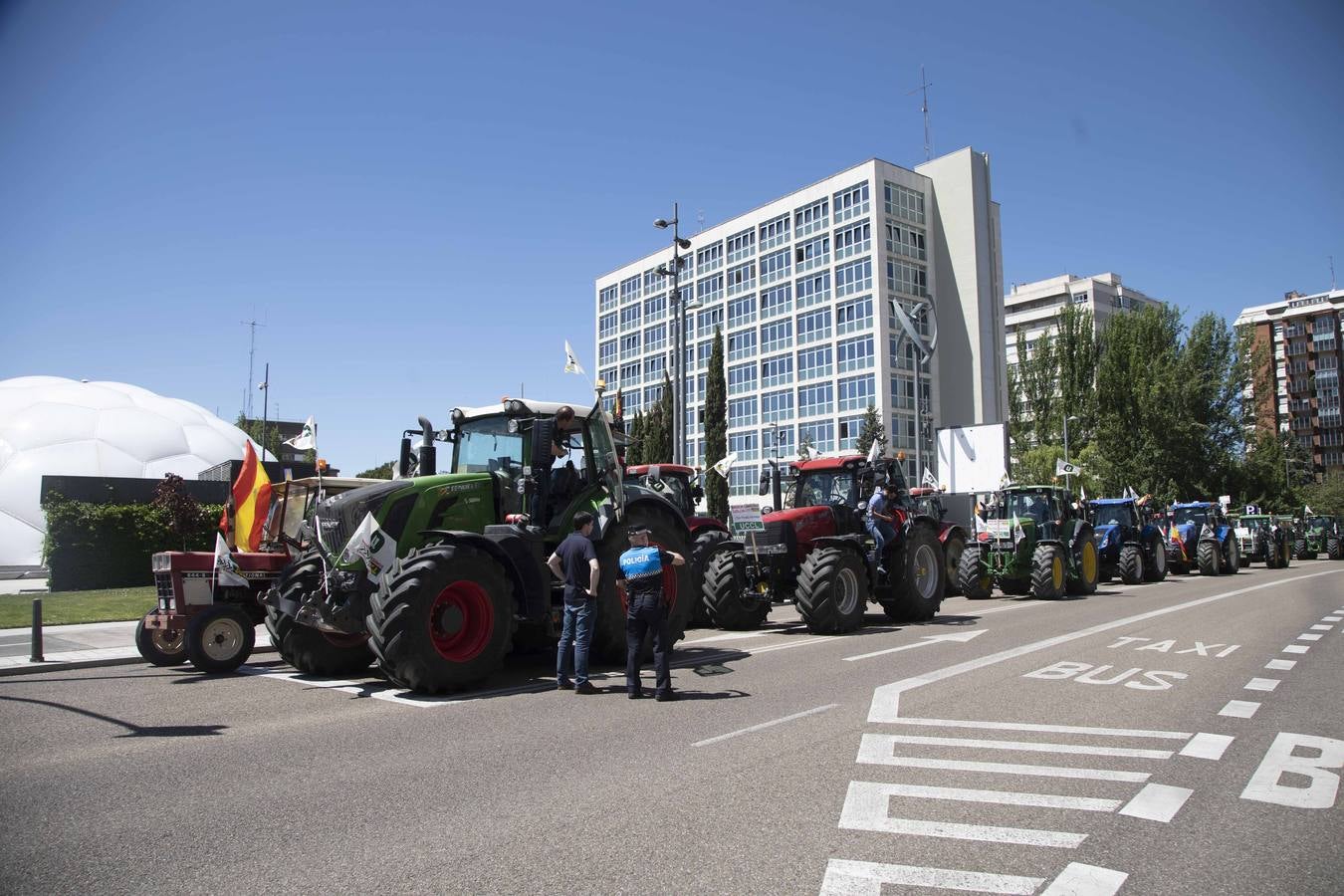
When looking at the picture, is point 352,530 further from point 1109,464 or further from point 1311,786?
point 1109,464

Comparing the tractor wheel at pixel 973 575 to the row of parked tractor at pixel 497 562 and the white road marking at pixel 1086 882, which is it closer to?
the row of parked tractor at pixel 497 562

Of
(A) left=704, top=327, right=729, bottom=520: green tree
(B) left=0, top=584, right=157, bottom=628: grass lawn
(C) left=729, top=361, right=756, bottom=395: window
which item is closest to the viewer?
(B) left=0, top=584, right=157, bottom=628: grass lawn

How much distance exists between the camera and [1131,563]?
24.0 meters

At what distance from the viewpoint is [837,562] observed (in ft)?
41.1

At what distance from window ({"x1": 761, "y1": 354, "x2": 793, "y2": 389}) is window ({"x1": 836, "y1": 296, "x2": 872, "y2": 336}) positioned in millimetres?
5516

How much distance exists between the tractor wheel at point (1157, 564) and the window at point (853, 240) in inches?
1522

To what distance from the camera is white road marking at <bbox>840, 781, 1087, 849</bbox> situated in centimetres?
426

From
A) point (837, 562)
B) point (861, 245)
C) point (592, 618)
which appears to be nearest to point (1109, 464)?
point (861, 245)

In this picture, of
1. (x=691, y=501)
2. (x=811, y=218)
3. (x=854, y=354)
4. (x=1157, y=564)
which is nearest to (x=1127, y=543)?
(x=1157, y=564)

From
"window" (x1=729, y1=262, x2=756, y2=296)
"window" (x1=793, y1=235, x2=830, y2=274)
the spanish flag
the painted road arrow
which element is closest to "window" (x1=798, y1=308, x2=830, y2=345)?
"window" (x1=793, y1=235, x2=830, y2=274)

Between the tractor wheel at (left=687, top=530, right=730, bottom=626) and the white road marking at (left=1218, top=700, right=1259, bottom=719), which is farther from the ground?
the tractor wheel at (left=687, top=530, right=730, bottom=626)

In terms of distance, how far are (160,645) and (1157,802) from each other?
36.9 feet

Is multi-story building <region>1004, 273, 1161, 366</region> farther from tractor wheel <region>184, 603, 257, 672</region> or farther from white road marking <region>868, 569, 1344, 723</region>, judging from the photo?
tractor wheel <region>184, 603, 257, 672</region>

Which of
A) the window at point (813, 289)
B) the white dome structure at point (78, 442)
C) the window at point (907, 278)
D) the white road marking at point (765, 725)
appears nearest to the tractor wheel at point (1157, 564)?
the white road marking at point (765, 725)
